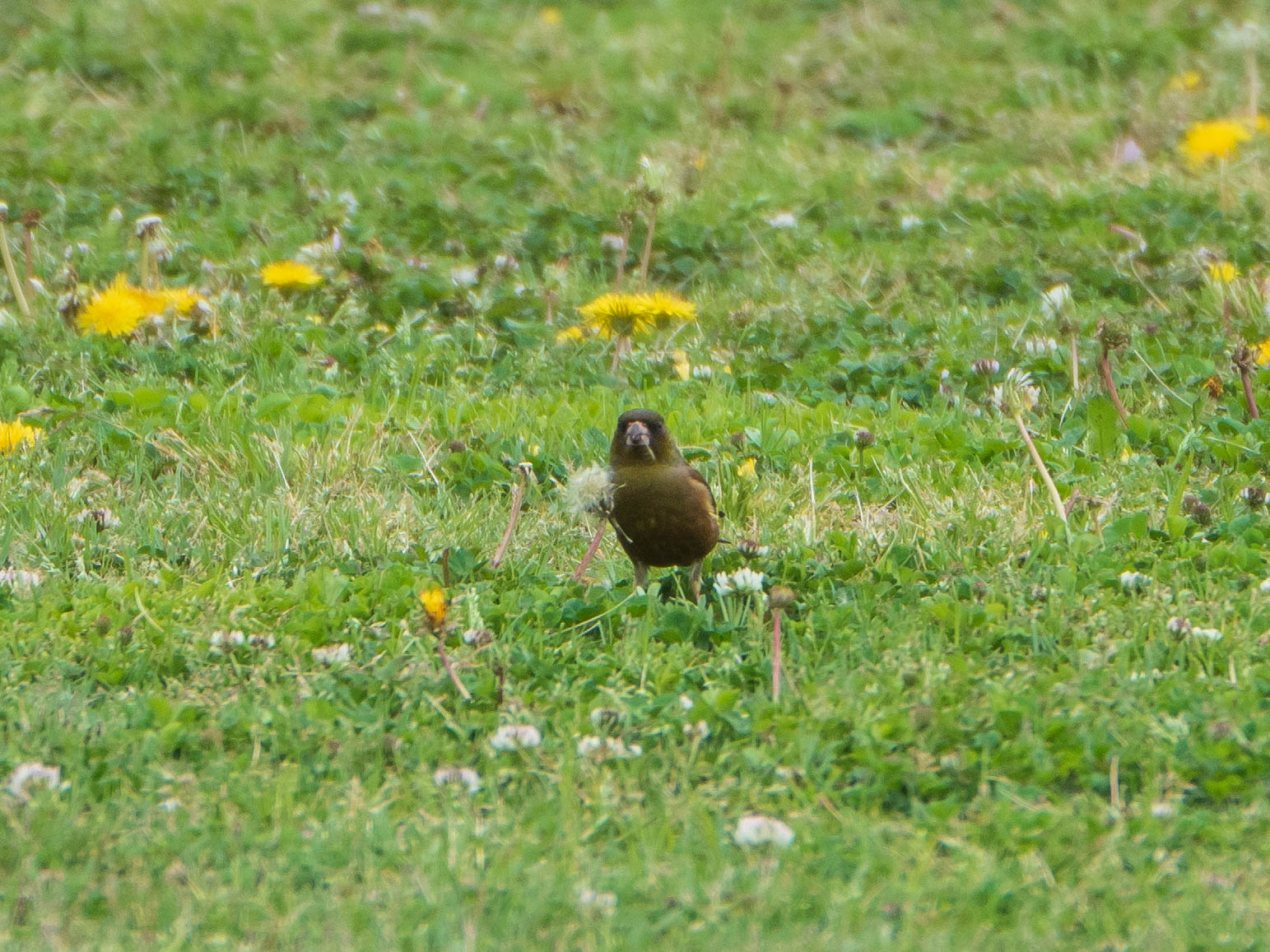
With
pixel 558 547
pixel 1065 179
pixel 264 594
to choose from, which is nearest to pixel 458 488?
pixel 558 547

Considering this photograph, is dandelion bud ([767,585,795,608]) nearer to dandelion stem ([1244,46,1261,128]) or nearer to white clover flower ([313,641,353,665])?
white clover flower ([313,641,353,665])

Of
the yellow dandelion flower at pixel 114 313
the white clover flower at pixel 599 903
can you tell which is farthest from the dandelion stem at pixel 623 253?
the white clover flower at pixel 599 903

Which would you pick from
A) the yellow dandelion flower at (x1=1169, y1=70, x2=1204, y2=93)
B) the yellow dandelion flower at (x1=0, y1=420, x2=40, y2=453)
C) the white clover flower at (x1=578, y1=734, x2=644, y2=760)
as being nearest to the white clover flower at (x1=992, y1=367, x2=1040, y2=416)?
the white clover flower at (x1=578, y1=734, x2=644, y2=760)

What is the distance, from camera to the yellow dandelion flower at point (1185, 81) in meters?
9.53

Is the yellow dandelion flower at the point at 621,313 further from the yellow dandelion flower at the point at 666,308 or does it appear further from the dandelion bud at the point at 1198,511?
the dandelion bud at the point at 1198,511

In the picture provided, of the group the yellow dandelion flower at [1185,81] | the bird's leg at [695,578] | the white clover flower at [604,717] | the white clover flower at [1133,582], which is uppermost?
the yellow dandelion flower at [1185,81]

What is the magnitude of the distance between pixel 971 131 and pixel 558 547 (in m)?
5.05

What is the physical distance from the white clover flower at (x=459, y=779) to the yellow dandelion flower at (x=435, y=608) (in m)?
0.41

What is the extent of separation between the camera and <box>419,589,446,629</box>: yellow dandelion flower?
402cm

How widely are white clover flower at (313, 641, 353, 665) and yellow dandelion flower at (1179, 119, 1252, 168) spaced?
5.58 meters

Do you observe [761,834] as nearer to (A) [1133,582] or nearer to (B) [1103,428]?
(A) [1133,582]

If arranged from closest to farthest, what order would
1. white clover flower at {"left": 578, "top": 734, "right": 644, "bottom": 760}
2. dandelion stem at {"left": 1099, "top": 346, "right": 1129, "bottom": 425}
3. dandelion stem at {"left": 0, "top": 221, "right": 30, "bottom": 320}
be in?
white clover flower at {"left": 578, "top": 734, "right": 644, "bottom": 760} → dandelion stem at {"left": 1099, "top": 346, "right": 1129, "bottom": 425} → dandelion stem at {"left": 0, "top": 221, "right": 30, "bottom": 320}

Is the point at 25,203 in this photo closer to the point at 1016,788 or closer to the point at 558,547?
the point at 558,547

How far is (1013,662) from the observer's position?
4.21 meters
